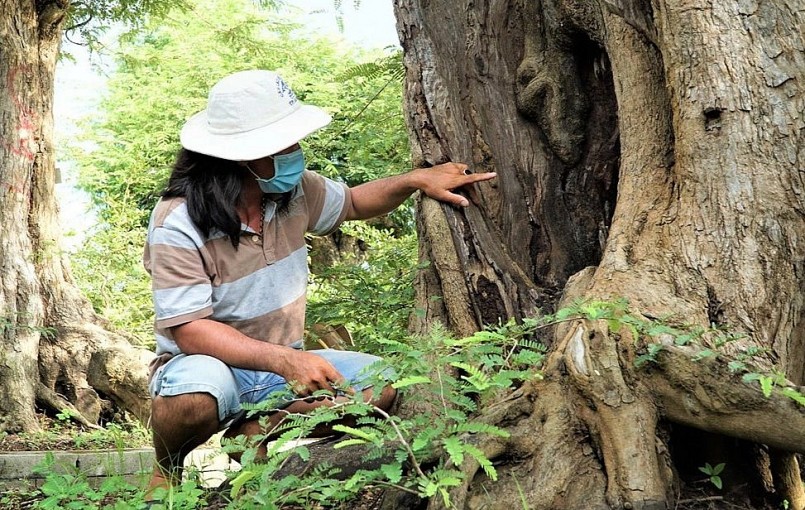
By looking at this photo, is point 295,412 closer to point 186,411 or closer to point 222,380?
point 222,380

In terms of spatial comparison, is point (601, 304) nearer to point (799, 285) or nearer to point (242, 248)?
point (799, 285)

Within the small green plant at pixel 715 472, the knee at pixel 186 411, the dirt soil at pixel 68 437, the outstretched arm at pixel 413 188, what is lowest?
the dirt soil at pixel 68 437

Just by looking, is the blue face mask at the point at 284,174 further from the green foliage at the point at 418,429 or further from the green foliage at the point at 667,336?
the green foliage at the point at 667,336

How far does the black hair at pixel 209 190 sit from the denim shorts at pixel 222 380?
558 millimetres

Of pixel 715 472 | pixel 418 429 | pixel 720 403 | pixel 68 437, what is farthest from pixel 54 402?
pixel 720 403

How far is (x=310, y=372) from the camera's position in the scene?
12.1 feet

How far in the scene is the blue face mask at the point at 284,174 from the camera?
4.18m

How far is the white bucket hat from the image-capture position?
403 centimetres

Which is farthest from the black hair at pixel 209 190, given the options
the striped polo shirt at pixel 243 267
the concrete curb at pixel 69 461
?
the concrete curb at pixel 69 461

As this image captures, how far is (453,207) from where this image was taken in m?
4.47

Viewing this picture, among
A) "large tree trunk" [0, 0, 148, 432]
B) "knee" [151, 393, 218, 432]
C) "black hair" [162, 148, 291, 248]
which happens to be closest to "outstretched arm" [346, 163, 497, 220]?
"black hair" [162, 148, 291, 248]

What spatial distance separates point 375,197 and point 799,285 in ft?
6.91

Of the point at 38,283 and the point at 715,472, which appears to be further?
the point at 38,283

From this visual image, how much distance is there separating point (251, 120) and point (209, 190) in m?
0.35
